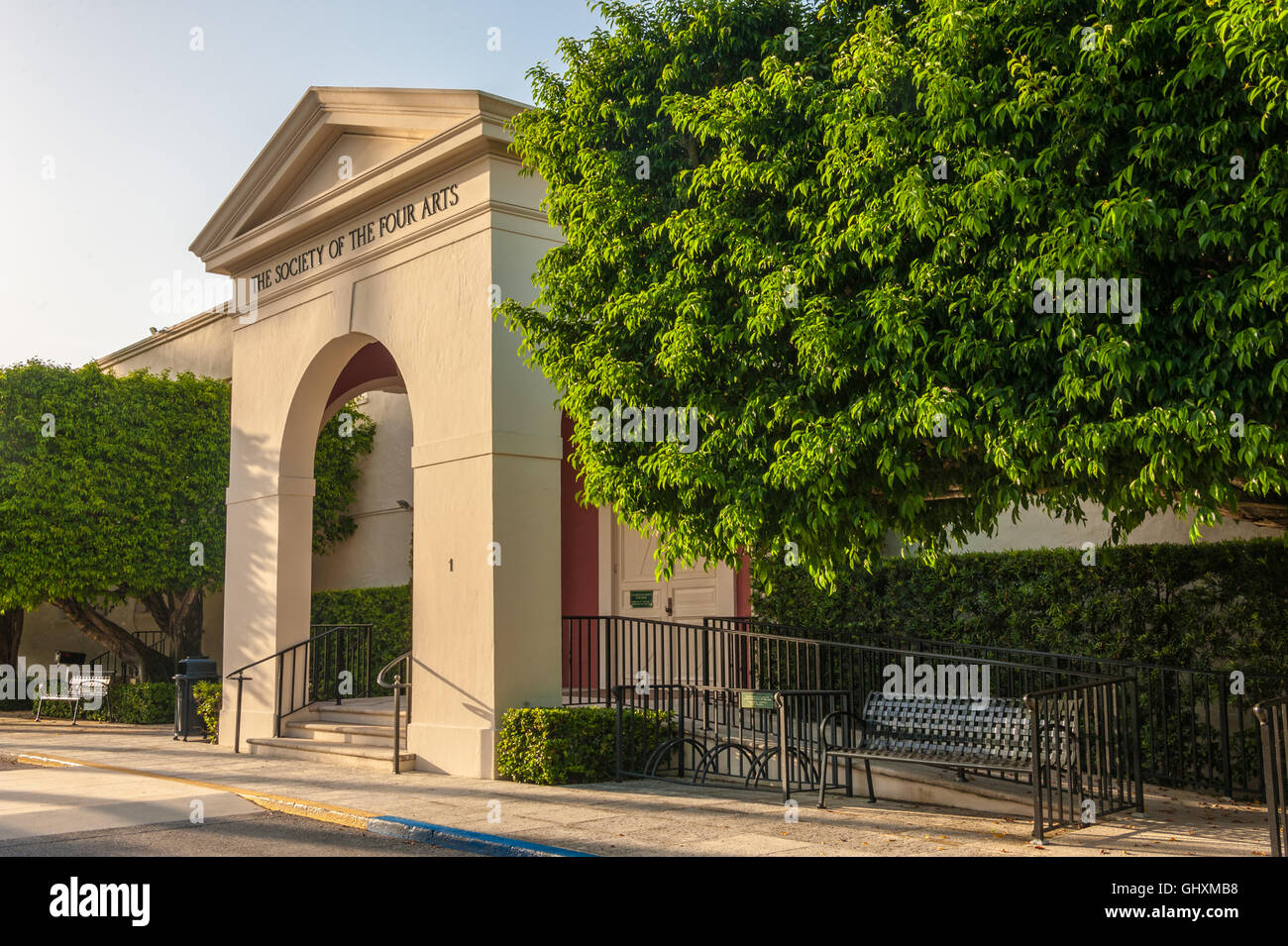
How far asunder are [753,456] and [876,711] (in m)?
3.00

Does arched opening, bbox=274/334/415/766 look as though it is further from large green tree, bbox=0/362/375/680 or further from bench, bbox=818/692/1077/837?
bench, bbox=818/692/1077/837

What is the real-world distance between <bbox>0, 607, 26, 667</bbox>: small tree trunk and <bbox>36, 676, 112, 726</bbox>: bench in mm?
4919

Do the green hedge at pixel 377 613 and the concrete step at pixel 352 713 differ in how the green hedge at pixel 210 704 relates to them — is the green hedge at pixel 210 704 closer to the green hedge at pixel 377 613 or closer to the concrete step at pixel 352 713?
the concrete step at pixel 352 713

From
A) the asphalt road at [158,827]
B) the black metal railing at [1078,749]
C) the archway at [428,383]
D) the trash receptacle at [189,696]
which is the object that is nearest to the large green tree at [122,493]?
the trash receptacle at [189,696]

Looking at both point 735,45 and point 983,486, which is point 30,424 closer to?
point 735,45

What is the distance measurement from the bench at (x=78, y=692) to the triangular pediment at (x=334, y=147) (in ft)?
24.0

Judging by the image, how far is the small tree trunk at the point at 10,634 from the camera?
24.2 m

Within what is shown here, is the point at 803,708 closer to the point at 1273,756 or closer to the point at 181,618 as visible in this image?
the point at 1273,756

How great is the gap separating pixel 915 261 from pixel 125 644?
18.2 m

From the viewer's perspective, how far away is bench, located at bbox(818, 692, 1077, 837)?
8.82 meters

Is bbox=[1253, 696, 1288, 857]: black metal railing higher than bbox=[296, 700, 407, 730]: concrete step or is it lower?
higher

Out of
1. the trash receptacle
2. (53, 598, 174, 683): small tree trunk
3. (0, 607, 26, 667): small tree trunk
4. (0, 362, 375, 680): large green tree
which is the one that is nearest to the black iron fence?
the trash receptacle

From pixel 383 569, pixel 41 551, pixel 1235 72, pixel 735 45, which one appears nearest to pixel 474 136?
pixel 735 45

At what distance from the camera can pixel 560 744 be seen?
35.6ft
